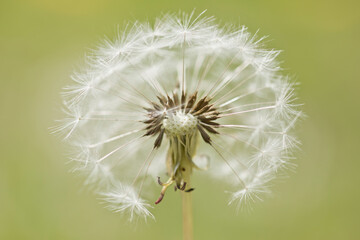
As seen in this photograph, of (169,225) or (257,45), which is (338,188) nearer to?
(169,225)

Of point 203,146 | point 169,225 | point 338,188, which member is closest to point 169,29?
point 203,146

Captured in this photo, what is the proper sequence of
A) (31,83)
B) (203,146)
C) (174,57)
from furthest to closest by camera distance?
(31,83), (203,146), (174,57)

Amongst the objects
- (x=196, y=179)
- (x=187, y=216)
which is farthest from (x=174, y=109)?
(x=196, y=179)

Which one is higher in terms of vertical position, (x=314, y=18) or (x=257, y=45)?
(x=314, y=18)

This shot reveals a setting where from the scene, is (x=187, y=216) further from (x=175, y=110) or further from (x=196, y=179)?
(x=196, y=179)

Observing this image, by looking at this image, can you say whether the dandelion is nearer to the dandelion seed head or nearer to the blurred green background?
the dandelion seed head

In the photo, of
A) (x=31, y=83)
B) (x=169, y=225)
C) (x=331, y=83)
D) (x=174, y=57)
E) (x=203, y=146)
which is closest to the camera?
(x=174, y=57)
